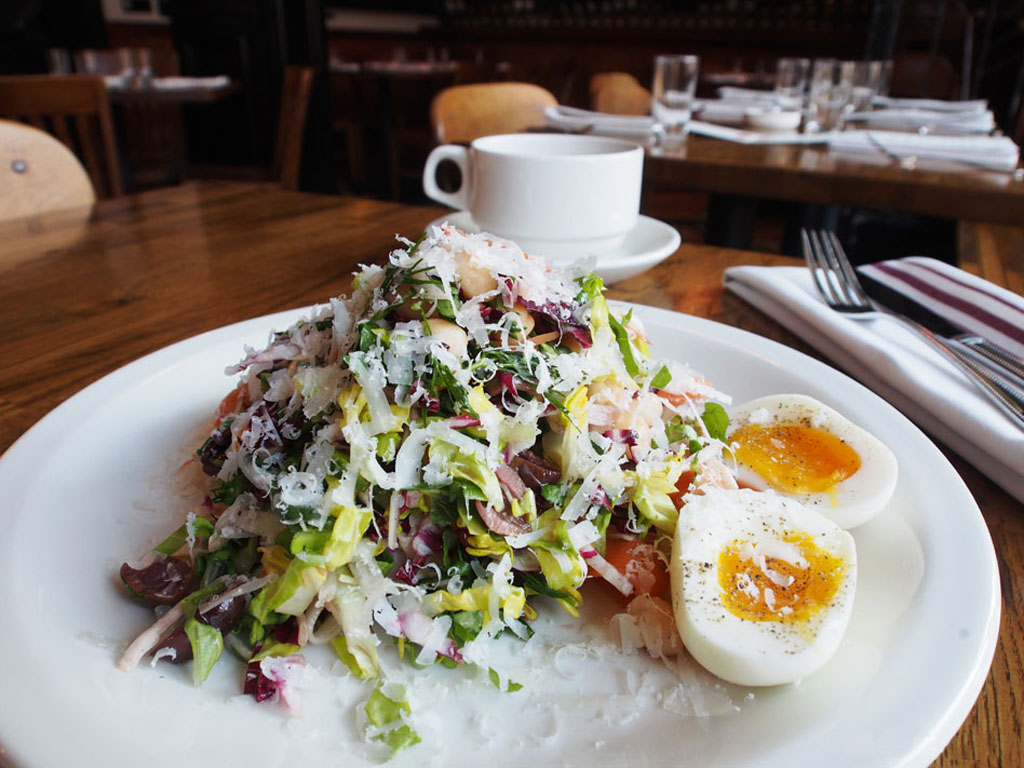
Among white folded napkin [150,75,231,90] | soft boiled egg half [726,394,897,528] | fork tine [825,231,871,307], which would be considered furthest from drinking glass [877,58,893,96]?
white folded napkin [150,75,231,90]

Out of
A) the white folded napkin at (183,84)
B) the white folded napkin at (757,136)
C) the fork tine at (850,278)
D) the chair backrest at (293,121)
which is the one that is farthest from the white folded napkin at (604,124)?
the white folded napkin at (183,84)

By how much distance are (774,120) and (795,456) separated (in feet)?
9.41

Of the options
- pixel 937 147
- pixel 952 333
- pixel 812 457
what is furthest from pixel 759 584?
pixel 937 147

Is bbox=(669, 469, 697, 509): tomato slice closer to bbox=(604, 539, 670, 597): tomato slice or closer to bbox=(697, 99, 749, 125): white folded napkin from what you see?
bbox=(604, 539, 670, 597): tomato slice

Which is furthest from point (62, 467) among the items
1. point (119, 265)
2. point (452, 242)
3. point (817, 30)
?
point (817, 30)

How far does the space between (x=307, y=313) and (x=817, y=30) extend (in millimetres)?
8344

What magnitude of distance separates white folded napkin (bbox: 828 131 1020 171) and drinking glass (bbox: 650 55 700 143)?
24.5 inches

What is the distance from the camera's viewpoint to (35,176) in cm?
246

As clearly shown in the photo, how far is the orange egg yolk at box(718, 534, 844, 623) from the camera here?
728 millimetres

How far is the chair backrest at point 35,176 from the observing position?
2400 millimetres

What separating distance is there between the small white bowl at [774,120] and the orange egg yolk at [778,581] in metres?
3.05

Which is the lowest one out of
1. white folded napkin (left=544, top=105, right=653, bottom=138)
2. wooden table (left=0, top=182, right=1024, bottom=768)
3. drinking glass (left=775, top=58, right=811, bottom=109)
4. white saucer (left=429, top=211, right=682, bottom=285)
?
wooden table (left=0, top=182, right=1024, bottom=768)

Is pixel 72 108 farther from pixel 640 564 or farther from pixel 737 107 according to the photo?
pixel 640 564

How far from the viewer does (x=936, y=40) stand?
6.44 metres
